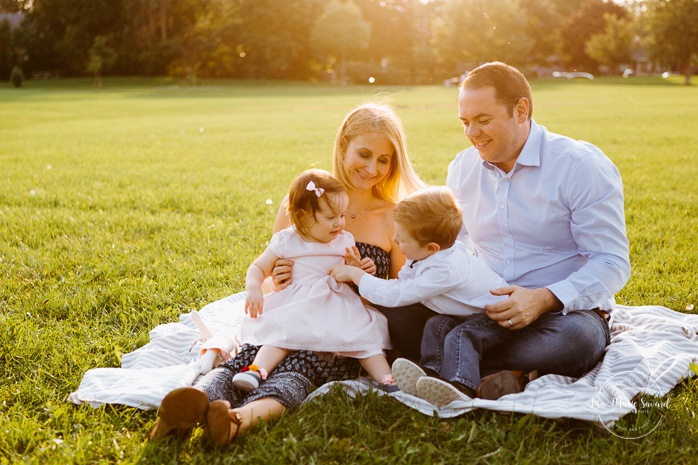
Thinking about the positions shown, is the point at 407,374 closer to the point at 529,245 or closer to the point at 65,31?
the point at 529,245

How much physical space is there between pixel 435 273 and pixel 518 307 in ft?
1.48

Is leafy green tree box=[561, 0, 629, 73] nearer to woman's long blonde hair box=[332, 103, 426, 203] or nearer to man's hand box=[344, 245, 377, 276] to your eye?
woman's long blonde hair box=[332, 103, 426, 203]

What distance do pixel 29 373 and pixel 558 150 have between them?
3.15 metres

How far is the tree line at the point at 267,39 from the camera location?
184 feet

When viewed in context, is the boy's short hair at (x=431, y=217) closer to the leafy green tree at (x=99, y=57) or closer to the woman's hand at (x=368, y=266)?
the woman's hand at (x=368, y=266)

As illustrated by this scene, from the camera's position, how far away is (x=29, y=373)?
3.56 meters

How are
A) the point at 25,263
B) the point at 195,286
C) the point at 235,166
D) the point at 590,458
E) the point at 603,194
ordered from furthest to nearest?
1. the point at 235,166
2. the point at 25,263
3. the point at 195,286
4. the point at 603,194
5. the point at 590,458

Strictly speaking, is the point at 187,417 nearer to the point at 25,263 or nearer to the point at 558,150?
the point at 558,150

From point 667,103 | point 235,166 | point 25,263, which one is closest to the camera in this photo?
point 25,263

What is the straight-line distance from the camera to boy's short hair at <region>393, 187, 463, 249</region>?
344 centimetres

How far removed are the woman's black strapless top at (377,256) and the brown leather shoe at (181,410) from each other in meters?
1.64

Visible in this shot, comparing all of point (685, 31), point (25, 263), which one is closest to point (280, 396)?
point (25, 263)

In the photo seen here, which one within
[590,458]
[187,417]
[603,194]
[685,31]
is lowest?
[590,458]

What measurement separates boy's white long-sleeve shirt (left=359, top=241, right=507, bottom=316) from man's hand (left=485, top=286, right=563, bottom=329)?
0.57ft
